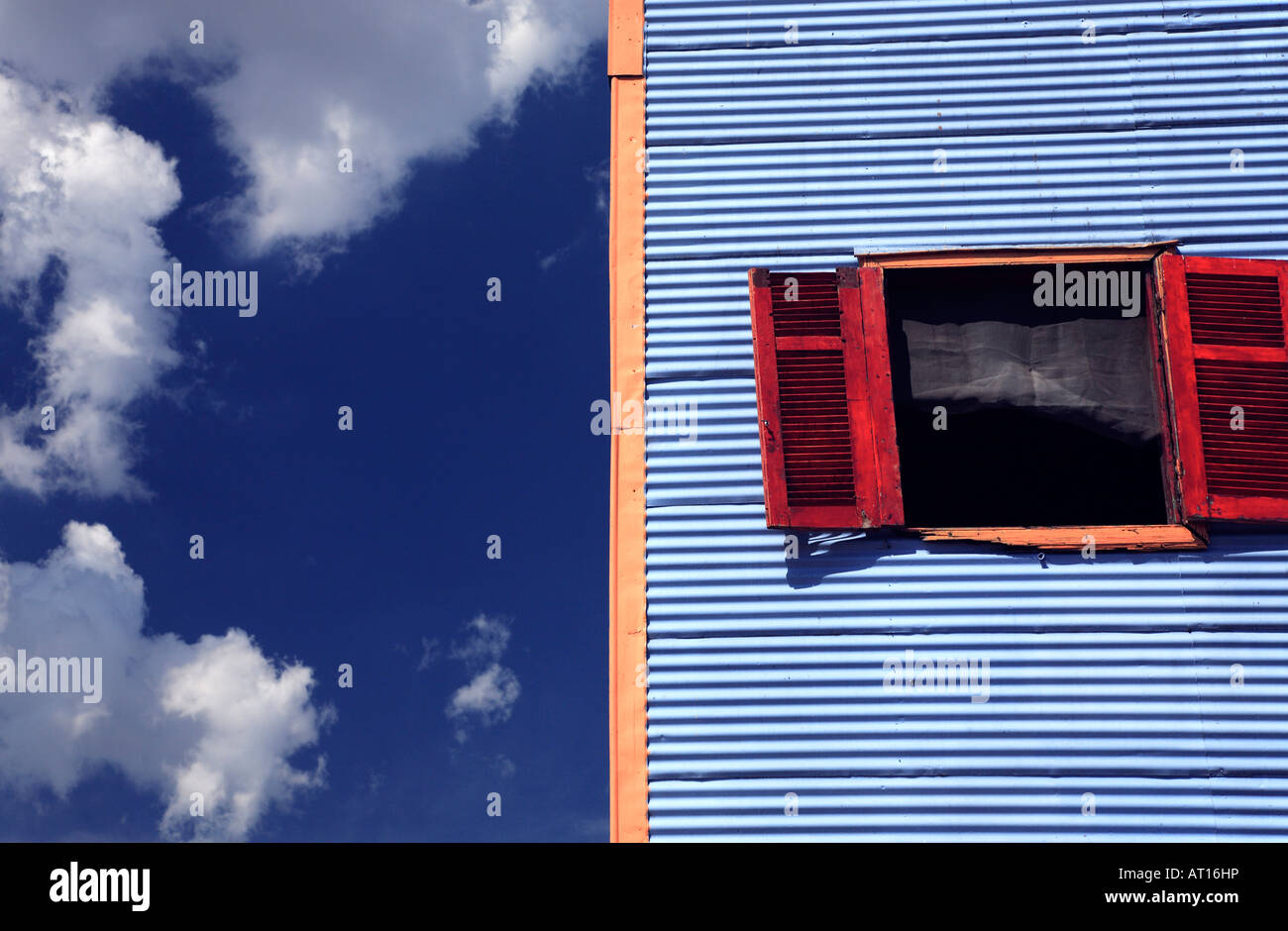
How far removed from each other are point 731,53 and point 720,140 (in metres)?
0.76

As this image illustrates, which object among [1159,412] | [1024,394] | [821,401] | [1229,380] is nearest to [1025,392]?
[1024,394]

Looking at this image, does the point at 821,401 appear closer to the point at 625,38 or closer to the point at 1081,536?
the point at 1081,536

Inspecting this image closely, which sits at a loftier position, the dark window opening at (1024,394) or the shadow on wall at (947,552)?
the dark window opening at (1024,394)

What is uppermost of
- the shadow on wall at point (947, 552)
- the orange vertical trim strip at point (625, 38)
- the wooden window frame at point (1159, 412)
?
the orange vertical trim strip at point (625, 38)

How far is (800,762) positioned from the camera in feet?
22.5

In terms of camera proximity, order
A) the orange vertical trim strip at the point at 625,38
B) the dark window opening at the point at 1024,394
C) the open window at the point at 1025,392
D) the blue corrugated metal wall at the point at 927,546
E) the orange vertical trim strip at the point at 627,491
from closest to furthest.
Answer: the blue corrugated metal wall at the point at 927,546 < the orange vertical trim strip at the point at 627,491 < the open window at the point at 1025,392 < the dark window opening at the point at 1024,394 < the orange vertical trim strip at the point at 625,38

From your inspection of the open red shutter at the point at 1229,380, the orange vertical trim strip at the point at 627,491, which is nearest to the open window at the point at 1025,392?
the open red shutter at the point at 1229,380

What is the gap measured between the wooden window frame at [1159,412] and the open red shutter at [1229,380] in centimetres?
8

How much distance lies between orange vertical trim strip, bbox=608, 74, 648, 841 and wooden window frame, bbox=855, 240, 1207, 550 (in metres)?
1.66

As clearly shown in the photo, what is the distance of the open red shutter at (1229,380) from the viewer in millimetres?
7062

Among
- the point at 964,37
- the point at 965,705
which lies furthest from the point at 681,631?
the point at 964,37

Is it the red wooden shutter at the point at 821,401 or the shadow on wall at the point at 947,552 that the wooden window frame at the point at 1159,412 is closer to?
the shadow on wall at the point at 947,552

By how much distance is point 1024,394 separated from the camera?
756cm

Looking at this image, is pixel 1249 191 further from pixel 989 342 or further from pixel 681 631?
pixel 681 631
